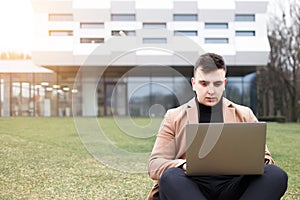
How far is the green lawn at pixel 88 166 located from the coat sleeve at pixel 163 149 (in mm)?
224

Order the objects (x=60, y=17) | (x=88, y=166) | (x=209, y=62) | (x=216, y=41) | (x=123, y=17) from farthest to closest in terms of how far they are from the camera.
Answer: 1. (x=60, y=17)
2. (x=123, y=17)
3. (x=216, y=41)
4. (x=88, y=166)
5. (x=209, y=62)

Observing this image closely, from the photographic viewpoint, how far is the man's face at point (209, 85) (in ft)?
7.12

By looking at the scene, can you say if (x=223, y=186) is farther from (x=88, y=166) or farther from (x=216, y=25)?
(x=216, y=25)

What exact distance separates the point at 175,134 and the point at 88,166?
366cm

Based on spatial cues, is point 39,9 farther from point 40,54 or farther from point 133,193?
point 133,193

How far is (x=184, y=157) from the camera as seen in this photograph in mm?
2271

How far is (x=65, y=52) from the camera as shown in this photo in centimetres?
1905

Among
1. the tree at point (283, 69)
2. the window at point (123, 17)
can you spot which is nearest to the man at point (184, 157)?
the window at point (123, 17)

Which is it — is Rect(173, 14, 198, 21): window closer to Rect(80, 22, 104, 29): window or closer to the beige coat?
Rect(80, 22, 104, 29): window

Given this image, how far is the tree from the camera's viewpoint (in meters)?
20.9

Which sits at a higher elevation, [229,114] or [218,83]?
[218,83]

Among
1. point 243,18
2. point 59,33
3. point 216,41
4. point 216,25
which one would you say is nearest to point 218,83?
point 216,41

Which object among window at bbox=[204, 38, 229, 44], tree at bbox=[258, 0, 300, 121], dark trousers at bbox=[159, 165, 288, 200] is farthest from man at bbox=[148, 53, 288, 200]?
tree at bbox=[258, 0, 300, 121]

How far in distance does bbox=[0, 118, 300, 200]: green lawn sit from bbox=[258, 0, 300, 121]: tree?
13949 millimetres
